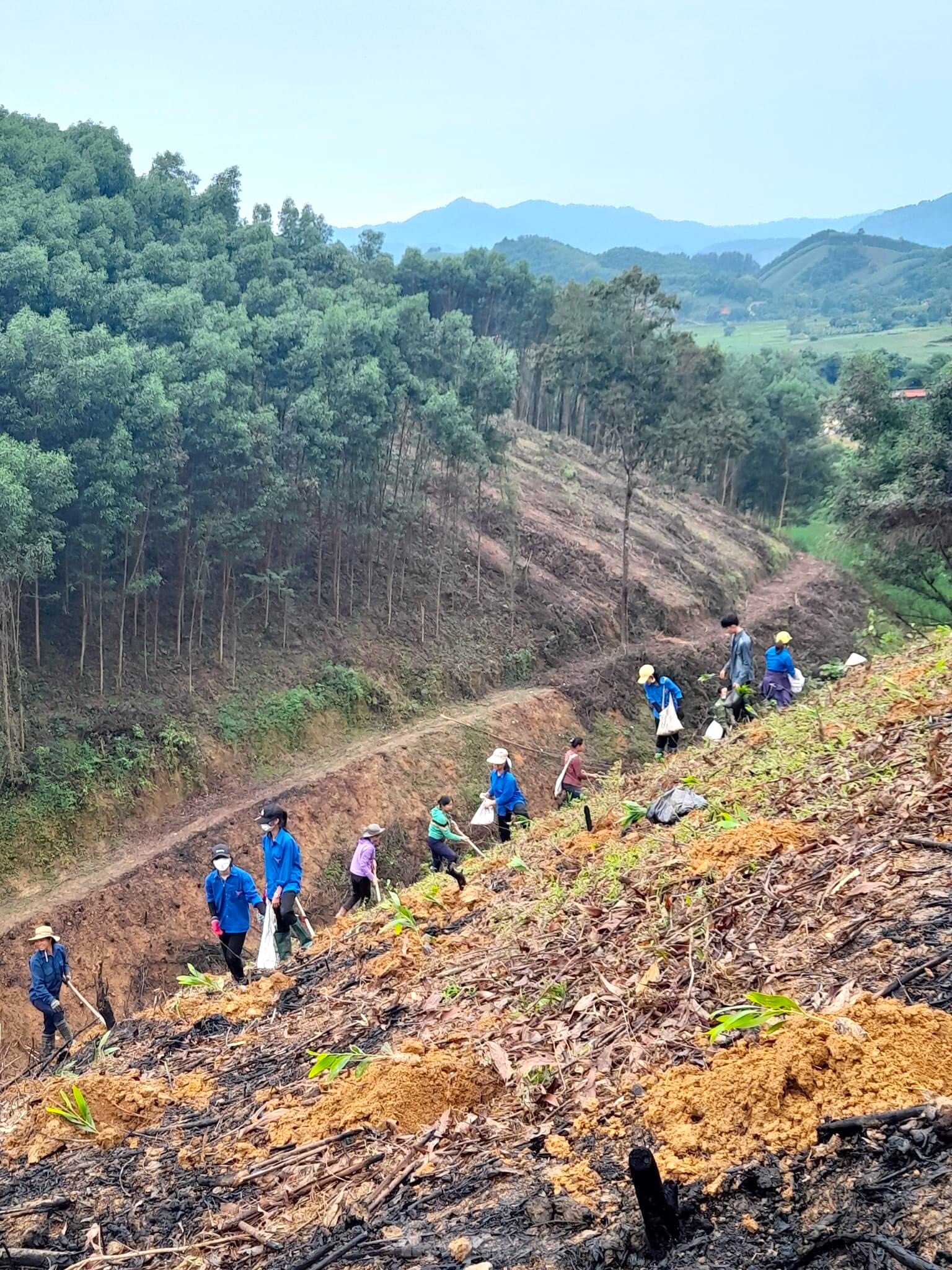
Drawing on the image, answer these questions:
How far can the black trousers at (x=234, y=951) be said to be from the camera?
30.1 ft

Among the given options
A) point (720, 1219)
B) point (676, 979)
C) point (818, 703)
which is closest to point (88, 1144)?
point (676, 979)

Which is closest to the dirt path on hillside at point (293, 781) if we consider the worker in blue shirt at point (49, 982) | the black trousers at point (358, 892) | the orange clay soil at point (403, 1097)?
the worker in blue shirt at point (49, 982)

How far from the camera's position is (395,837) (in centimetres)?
2172

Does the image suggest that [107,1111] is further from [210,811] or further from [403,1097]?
[210,811]

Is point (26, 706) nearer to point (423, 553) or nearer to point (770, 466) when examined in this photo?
point (423, 553)

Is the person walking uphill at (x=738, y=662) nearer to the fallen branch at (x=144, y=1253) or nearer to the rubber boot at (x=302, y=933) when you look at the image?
the rubber boot at (x=302, y=933)

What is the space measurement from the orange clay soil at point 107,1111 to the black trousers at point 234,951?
2881mm

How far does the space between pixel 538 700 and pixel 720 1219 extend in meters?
23.9

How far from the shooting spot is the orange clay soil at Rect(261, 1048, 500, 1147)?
15.0ft

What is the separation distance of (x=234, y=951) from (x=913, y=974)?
A: 255 inches

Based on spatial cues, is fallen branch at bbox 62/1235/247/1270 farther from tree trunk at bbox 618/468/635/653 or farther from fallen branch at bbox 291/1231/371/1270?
tree trunk at bbox 618/468/635/653

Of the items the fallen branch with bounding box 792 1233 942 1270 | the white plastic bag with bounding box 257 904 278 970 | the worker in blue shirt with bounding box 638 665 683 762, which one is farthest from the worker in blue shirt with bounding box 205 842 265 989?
the fallen branch with bounding box 792 1233 942 1270

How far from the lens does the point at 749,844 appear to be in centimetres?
616

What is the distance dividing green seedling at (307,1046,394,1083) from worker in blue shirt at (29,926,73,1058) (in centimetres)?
511
